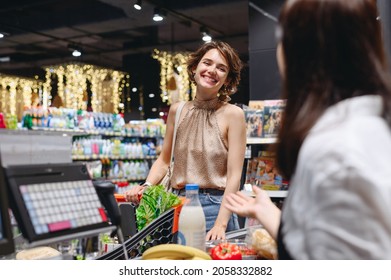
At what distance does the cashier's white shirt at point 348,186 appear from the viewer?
2.60ft

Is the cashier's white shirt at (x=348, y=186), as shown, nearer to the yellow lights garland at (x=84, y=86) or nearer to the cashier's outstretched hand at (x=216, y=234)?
the cashier's outstretched hand at (x=216, y=234)

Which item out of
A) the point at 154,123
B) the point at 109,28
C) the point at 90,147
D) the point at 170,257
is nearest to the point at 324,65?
the point at 170,257

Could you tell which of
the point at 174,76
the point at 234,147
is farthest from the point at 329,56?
the point at 174,76

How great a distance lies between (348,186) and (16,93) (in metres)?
10.8

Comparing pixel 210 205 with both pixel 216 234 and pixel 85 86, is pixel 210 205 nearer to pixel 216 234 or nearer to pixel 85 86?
pixel 216 234

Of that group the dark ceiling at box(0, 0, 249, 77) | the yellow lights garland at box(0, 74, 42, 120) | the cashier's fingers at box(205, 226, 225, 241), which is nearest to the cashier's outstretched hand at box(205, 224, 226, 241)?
the cashier's fingers at box(205, 226, 225, 241)

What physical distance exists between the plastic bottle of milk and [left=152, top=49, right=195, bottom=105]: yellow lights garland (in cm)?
921

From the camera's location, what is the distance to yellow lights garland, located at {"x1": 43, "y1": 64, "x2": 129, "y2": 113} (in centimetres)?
1068

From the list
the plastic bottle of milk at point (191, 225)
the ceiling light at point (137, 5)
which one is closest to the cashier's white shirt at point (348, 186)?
the plastic bottle of milk at point (191, 225)

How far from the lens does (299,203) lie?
2.85 ft

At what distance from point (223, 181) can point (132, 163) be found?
6.29 meters

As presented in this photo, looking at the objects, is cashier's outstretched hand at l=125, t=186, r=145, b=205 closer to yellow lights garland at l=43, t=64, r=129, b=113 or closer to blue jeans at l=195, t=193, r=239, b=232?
blue jeans at l=195, t=193, r=239, b=232

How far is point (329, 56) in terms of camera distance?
0.92 metres

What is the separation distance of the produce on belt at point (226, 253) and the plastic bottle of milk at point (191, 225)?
4 centimetres
